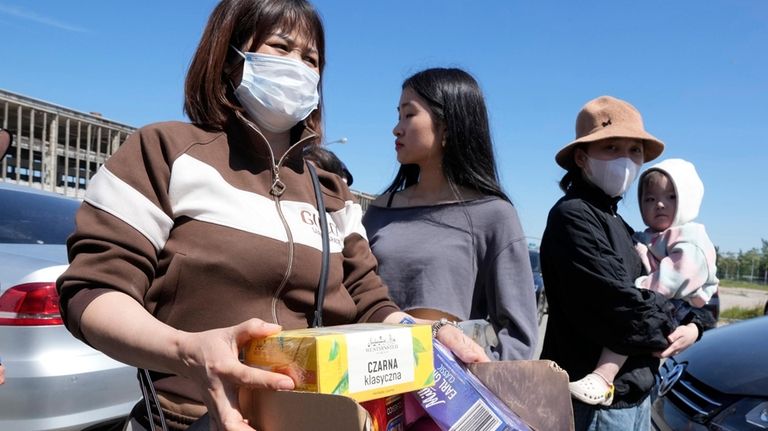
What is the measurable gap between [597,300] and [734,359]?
6.00 ft

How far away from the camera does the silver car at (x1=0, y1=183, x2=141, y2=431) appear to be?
3.03 metres

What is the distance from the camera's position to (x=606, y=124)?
2.70 meters

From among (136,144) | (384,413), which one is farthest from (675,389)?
(136,144)

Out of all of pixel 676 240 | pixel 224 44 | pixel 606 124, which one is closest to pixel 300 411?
pixel 224 44

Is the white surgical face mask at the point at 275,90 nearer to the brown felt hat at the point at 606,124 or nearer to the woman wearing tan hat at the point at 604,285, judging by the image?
the woman wearing tan hat at the point at 604,285

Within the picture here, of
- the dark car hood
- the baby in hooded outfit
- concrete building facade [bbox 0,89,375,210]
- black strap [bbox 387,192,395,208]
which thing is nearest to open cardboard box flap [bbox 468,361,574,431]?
black strap [bbox 387,192,395,208]

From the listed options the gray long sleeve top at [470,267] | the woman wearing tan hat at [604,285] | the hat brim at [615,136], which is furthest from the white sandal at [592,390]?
the hat brim at [615,136]

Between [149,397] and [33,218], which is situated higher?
[149,397]

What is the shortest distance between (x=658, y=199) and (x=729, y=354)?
132 centimetres

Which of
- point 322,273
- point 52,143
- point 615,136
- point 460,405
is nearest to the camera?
point 460,405

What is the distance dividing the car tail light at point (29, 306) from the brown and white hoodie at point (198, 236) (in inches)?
85.9

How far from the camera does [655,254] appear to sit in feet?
9.93

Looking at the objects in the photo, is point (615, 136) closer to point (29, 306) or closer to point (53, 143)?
point (29, 306)

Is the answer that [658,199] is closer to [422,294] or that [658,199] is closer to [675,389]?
[675,389]
